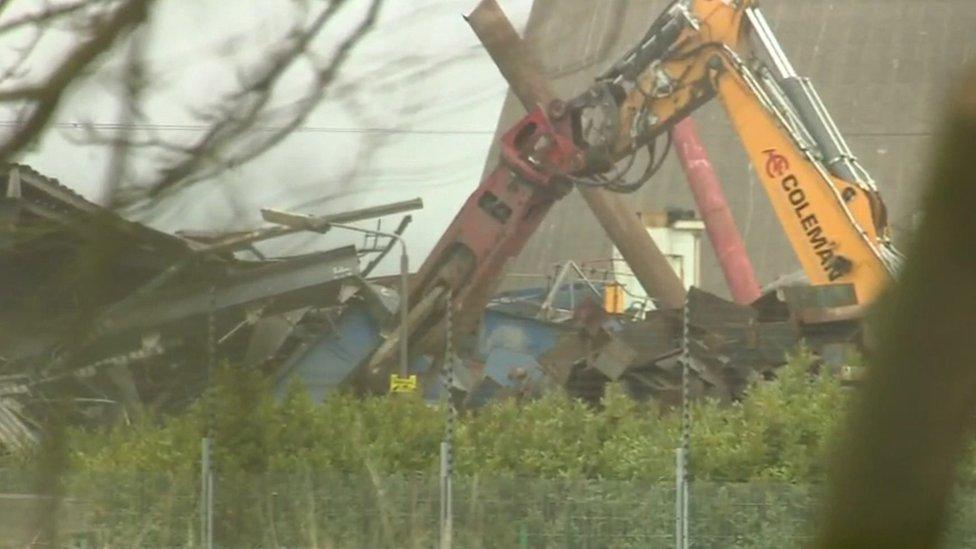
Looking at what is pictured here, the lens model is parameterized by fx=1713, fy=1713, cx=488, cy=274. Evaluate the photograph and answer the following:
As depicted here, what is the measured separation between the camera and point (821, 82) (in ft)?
66.2

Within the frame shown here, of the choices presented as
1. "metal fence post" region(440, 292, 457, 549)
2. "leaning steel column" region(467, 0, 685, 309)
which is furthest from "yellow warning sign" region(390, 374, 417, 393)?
"leaning steel column" region(467, 0, 685, 309)

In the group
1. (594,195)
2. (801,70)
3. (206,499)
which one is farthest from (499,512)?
(801,70)

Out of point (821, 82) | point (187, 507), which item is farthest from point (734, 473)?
point (821, 82)

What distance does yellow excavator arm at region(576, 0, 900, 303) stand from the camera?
11328 mm

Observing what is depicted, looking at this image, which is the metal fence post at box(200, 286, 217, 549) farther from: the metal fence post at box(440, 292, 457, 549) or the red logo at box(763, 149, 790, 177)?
the red logo at box(763, 149, 790, 177)

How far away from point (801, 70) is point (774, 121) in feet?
25.4

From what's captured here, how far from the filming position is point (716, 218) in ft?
48.9

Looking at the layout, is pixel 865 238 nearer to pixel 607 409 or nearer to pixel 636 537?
pixel 607 409

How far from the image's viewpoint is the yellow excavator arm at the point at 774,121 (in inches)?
446

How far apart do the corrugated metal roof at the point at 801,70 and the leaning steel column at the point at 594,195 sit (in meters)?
0.03

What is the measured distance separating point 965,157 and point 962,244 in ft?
0.24

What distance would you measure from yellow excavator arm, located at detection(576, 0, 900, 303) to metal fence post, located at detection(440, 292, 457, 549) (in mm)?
3824

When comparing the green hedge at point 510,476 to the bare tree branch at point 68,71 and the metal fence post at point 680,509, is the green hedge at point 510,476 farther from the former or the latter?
the bare tree branch at point 68,71

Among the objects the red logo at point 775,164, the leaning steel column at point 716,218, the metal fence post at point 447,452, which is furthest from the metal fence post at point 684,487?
the leaning steel column at point 716,218
